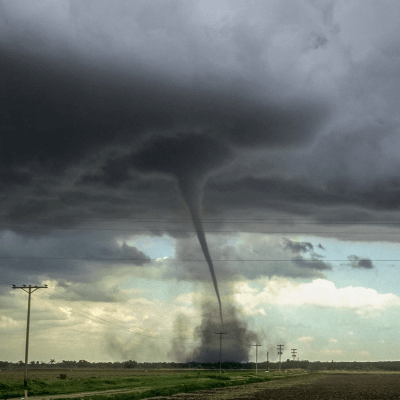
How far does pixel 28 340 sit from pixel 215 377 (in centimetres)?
9708

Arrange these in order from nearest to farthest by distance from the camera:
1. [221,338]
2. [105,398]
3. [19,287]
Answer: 1. [105,398]
2. [19,287]
3. [221,338]

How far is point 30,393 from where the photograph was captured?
94875 mm

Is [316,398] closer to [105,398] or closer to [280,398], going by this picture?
[280,398]

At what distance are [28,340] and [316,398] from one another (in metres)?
45.0

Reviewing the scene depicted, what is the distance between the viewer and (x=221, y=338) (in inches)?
7756

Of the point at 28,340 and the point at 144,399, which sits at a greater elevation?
the point at 28,340

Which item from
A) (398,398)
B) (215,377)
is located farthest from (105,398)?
(215,377)

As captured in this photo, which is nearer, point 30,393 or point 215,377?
point 30,393

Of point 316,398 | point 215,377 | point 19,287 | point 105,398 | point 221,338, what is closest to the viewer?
point 105,398

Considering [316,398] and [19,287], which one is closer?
[316,398]

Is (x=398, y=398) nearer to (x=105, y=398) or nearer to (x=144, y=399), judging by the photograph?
(x=144, y=399)

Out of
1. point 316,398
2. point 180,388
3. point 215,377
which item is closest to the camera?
point 316,398

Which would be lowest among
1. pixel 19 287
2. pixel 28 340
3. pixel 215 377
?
pixel 215 377

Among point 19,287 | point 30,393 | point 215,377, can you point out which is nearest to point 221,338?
point 215,377
